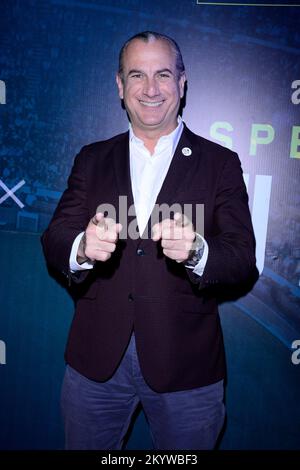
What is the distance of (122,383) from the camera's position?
1.67 m

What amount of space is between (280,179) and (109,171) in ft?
3.09

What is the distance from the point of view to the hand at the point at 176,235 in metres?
1.21

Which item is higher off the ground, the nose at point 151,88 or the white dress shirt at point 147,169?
the nose at point 151,88

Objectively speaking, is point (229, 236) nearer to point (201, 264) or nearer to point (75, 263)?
point (201, 264)

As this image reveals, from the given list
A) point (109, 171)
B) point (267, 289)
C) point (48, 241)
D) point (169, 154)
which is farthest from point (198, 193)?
point (267, 289)

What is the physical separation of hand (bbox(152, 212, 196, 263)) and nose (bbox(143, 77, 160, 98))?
72cm

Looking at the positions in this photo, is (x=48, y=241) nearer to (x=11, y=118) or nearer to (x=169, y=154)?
(x=169, y=154)

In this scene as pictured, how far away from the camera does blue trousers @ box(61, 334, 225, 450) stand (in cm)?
163

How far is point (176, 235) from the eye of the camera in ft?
3.99

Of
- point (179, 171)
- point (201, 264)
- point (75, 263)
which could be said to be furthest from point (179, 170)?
point (75, 263)

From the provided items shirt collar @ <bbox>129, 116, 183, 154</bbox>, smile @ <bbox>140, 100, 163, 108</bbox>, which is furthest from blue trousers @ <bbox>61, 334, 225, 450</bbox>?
smile @ <bbox>140, 100, 163, 108</bbox>
